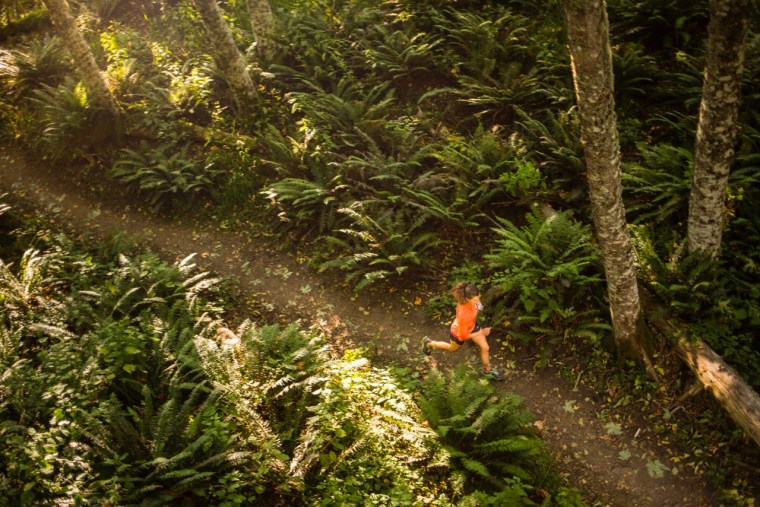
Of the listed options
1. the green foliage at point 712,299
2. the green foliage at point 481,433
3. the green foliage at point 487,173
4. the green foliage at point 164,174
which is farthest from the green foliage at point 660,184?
the green foliage at point 164,174

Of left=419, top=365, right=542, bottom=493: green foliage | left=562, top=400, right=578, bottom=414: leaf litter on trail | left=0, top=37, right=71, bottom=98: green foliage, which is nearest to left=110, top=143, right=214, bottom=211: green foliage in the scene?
left=0, top=37, right=71, bottom=98: green foliage

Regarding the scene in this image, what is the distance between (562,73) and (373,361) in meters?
8.48

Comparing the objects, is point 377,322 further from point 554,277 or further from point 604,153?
point 604,153

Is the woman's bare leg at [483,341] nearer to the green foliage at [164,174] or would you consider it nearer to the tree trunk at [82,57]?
the green foliage at [164,174]

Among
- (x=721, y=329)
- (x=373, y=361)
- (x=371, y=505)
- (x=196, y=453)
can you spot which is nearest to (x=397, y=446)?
(x=371, y=505)

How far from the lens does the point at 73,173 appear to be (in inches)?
483

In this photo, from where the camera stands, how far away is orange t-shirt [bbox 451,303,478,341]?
7512mm

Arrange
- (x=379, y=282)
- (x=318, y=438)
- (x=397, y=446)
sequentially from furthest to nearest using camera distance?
(x=379, y=282) → (x=397, y=446) → (x=318, y=438)

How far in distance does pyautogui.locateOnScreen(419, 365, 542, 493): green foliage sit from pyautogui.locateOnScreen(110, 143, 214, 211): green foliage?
26.8 feet

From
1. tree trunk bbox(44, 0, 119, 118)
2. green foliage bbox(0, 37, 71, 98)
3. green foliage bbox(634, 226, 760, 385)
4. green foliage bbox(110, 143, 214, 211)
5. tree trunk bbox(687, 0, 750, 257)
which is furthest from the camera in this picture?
green foliage bbox(0, 37, 71, 98)

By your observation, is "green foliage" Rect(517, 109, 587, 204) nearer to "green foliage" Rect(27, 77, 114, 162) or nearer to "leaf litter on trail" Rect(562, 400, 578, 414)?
"leaf litter on trail" Rect(562, 400, 578, 414)

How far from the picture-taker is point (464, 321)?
24.9ft

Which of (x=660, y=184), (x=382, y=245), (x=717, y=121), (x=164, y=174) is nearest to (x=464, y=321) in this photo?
(x=382, y=245)

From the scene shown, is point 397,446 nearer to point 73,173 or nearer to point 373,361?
point 373,361
